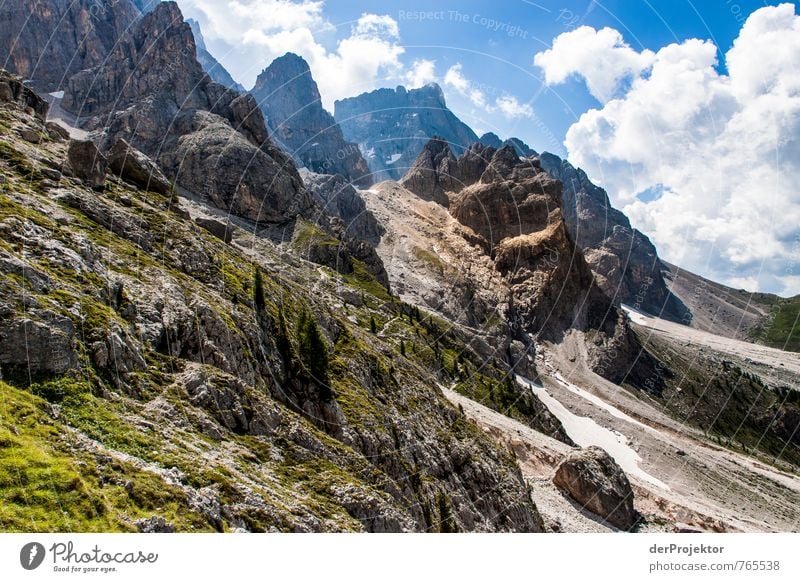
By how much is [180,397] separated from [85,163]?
32.6 meters

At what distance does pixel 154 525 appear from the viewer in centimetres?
1678

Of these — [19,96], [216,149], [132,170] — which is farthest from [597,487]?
[216,149]

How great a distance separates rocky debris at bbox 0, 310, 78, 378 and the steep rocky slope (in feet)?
0.19

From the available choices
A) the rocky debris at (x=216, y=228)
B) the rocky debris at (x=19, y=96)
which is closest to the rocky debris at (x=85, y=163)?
the rocky debris at (x=19, y=96)

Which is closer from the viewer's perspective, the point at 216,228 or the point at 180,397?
the point at 180,397

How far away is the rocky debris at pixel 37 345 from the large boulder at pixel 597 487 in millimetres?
68019

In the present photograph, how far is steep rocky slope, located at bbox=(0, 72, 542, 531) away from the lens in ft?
58.9

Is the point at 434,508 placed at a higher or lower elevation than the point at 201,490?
lower

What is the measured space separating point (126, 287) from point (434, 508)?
86.1ft

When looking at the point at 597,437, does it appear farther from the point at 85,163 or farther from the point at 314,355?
the point at 85,163

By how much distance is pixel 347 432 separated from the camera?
119 ft

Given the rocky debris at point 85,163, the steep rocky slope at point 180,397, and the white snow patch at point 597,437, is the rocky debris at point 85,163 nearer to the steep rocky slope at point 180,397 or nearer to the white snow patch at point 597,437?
the steep rocky slope at point 180,397
